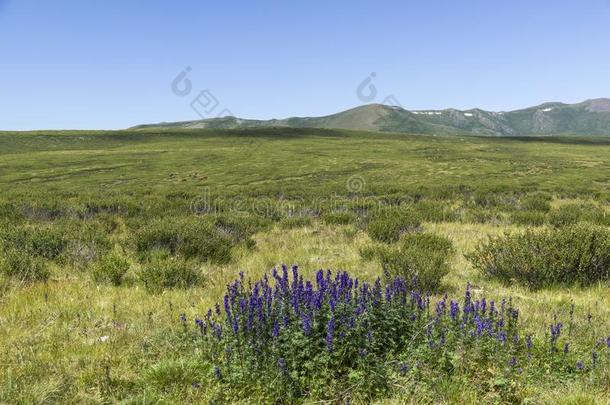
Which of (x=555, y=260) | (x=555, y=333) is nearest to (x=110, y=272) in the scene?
(x=555, y=333)

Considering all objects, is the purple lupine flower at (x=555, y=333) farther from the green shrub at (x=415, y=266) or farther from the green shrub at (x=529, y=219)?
the green shrub at (x=529, y=219)

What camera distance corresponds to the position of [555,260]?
6.52 metres

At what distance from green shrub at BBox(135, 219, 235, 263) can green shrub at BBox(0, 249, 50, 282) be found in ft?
6.69

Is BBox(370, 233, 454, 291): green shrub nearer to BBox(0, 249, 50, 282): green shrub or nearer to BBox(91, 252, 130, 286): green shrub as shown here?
BBox(91, 252, 130, 286): green shrub

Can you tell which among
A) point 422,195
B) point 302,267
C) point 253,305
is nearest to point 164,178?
point 422,195

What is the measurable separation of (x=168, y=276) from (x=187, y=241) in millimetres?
2620

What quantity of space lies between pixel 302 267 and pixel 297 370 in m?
3.97

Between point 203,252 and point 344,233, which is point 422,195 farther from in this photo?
point 203,252

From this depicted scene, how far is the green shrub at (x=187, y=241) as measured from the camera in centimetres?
856

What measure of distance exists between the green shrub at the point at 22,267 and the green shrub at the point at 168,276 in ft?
5.37

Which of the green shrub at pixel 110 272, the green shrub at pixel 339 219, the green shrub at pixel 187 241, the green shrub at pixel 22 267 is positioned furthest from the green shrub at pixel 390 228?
the green shrub at pixel 22 267

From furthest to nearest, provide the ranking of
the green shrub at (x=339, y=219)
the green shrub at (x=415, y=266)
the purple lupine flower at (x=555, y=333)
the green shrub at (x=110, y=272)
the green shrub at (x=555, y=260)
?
the green shrub at (x=339, y=219), the green shrub at (x=110, y=272), the green shrub at (x=555, y=260), the green shrub at (x=415, y=266), the purple lupine flower at (x=555, y=333)

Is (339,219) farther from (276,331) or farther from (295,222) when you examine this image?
(276,331)

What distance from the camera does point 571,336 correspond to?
416 centimetres
